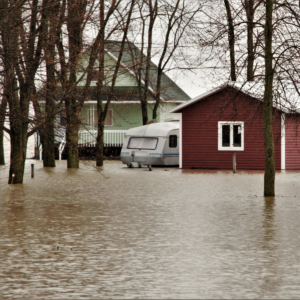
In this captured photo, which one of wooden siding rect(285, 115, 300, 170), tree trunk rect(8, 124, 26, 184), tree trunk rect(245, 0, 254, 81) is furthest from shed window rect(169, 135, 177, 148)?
tree trunk rect(8, 124, 26, 184)

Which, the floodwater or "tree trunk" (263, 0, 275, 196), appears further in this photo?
"tree trunk" (263, 0, 275, 196)

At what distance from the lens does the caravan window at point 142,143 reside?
3903 centimetres

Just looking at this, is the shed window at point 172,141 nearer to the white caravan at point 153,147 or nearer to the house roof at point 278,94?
the white caravan at point 153,147

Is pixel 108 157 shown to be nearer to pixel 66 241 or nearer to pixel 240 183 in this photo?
pixel 240 183

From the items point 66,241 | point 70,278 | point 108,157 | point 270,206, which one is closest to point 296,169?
point 108,157

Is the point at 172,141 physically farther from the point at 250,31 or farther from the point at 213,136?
the point at 250,31

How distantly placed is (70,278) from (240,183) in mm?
17812

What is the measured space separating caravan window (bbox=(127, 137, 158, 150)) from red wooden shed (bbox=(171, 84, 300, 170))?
2.23m

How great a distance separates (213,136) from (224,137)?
615 mm

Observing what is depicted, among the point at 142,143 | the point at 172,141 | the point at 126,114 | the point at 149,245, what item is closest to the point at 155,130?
the point at 142,143

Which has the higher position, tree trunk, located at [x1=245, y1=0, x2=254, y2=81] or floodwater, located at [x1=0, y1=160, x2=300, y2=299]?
tree trunk, located at [x1=245, y1=0, x2=254, y2=81]

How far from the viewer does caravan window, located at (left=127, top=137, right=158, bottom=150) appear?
39.0m

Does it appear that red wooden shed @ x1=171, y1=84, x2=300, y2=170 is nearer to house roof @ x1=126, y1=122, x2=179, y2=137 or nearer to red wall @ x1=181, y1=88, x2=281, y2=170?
red wall @ x1=181, y1=88, x2=281, y2=170

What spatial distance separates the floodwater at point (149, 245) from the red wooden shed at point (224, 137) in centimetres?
1529
